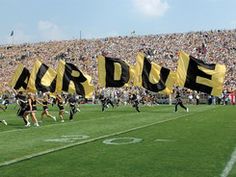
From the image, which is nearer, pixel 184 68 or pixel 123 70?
pixel 184 68

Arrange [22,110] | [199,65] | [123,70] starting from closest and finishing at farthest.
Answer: [22,110] < [199,65] < [123,70]

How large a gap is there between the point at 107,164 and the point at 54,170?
115cm

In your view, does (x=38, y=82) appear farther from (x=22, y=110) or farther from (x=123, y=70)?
(x=22, y=110)

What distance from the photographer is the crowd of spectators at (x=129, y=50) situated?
224ft

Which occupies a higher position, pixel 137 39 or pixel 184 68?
pixel 137 39

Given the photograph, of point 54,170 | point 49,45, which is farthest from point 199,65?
point 49,45

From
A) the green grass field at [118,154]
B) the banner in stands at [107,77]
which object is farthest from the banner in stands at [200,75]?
the green grass field at [118,154]

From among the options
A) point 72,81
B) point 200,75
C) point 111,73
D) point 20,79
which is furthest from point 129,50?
point 200,75

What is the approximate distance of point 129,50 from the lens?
76250 mm

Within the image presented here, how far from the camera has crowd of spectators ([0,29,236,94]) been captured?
68.2 meters

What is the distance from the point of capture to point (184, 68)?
99.1 feet

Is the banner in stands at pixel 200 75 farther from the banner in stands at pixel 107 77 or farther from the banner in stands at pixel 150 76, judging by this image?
the banner in stands at pixel 150 76

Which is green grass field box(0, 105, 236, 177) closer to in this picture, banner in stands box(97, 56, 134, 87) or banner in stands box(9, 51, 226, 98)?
banner in stands box(9, 51, 226, 98)

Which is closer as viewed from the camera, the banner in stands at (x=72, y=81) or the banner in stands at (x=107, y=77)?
the banner in stands at (x=72, y=81)
